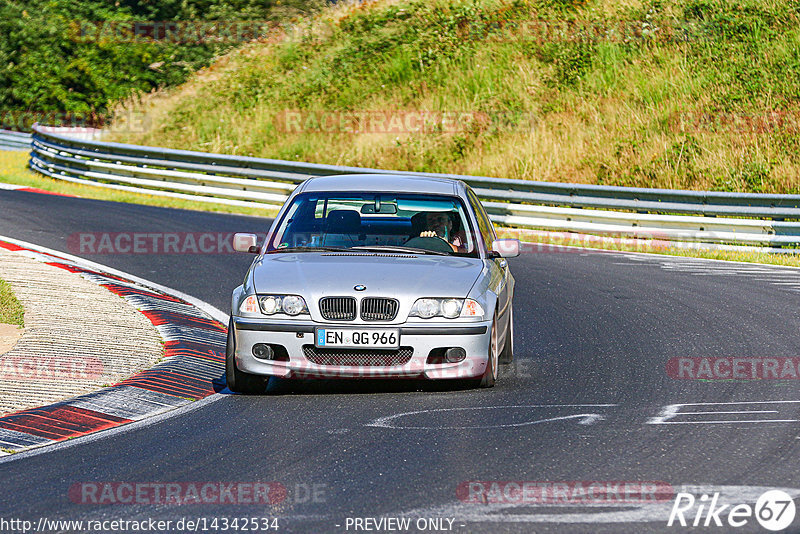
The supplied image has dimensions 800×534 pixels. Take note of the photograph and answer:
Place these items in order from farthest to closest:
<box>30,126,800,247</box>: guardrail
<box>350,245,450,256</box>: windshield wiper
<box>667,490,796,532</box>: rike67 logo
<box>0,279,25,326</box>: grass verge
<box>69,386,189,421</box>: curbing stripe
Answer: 1. <box>30,126,800,247</box>: guardrail
2. <box>0,279,25,326</box>: grass verge
3. <box>350,245,450,256</box>: windshield wiper
4. <box>69,386,189,421</box>: curbing stripe
5. <box>667,490,796,532</box>: rike67 logo

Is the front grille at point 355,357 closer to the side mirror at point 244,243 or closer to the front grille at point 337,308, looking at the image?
the front grille at point 337,308

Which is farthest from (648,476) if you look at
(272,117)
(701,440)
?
(272,117)

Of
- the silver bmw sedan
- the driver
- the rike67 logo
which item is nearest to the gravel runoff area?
the silver bmw sedan

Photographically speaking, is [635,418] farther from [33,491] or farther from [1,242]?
[1,242]

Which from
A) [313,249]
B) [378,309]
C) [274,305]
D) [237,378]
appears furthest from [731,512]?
[313,249]

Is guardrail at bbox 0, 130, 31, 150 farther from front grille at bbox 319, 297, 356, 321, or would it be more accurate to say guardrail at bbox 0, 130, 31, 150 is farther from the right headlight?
the right headlight

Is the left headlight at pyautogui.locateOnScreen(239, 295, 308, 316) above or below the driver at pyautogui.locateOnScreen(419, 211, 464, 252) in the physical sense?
below

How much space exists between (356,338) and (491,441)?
153cm

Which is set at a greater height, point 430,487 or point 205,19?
point 205,19

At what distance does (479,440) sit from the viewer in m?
6.84

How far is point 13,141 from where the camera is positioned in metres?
41.5

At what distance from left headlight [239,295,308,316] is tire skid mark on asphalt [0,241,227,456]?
0.76m

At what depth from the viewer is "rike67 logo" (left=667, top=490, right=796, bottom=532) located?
5148 mm

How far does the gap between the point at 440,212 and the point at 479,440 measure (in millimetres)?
2955
